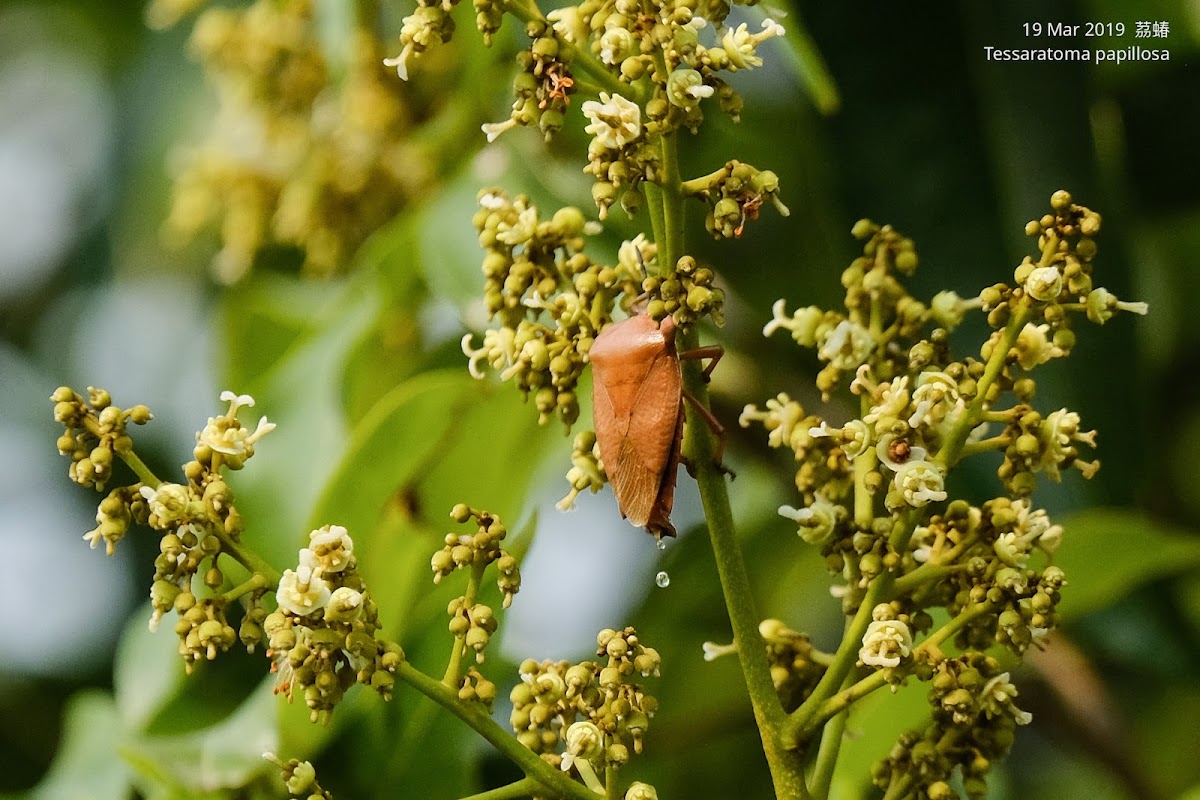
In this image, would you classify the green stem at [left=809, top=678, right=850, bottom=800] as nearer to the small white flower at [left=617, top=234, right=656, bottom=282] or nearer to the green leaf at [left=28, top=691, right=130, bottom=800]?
the small white flower at [left=617, top=234, right=656, bottom=282]

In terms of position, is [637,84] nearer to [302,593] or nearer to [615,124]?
[615,124]

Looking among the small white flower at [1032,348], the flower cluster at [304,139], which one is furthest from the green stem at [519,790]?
the flower cluster at [304,139]

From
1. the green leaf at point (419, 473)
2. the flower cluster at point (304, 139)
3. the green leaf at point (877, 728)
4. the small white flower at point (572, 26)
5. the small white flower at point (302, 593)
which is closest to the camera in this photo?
the small white flower at point (302, 593)

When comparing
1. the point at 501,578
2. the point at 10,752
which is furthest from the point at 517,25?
the point at 10,752

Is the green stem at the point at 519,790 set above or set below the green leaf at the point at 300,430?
below

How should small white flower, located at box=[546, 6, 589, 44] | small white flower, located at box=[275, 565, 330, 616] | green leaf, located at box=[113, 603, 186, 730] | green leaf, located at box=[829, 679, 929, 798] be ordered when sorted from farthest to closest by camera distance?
green leaf, located at box=[113, 603, 186, 730] < green leaf, located at box=[829, 679, 929, 798] < small white flower, located at box=[546, 6, 589, 44] < small white flower, located at box=[275, 565, 330, 616]

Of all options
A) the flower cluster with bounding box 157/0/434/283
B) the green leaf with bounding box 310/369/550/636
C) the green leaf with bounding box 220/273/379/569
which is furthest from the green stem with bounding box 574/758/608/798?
the flower cluster with bounding box 157/0/434/283

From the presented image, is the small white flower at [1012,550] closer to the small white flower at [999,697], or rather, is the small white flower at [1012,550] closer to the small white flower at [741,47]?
the small white flower at [999,697]
